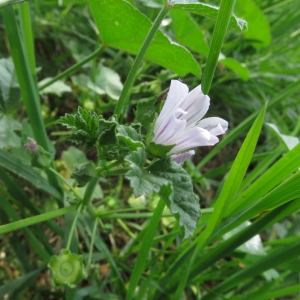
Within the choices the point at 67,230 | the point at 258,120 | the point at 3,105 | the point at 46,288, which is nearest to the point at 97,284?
the point at 46,288

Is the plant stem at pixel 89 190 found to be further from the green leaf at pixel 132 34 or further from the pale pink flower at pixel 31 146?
the green leaf at pixel 132 34

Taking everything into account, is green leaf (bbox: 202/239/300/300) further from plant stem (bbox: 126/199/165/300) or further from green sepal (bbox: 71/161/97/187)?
green sepal (bbox: 71/161/97/187)

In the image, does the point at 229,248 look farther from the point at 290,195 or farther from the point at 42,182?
the point at 42,182

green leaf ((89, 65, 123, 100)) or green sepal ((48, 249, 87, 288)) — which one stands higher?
green leaf ((89, 65, 123, 100))

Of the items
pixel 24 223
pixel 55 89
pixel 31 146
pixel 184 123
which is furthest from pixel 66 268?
pixel 55 89

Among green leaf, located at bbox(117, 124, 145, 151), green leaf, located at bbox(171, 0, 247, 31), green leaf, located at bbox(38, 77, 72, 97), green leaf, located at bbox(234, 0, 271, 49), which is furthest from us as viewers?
green leaf, located at bbox(234, 0, 271, 49)

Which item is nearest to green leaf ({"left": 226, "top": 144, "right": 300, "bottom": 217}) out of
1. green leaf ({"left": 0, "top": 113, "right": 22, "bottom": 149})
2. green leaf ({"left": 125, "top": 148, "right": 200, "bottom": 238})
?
green leaf ({"left": 125, "top": 148, "right": 200, "bottom": 238})

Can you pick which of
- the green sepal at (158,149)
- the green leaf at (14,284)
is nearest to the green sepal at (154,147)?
the green sepal at (158,149)
